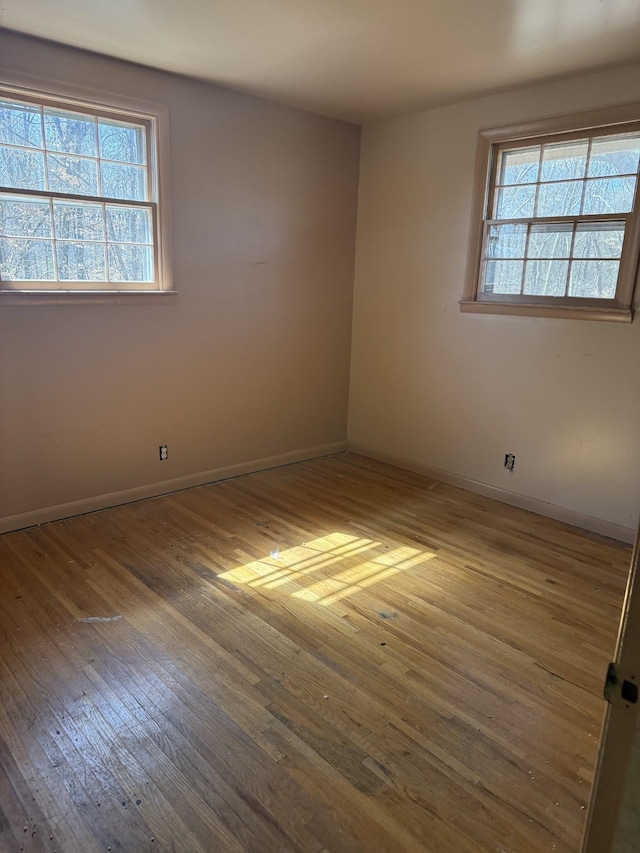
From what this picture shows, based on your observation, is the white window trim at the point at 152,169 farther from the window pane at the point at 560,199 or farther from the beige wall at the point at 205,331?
the window pane at the point at 560,199

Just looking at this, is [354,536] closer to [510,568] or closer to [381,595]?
[381,595]

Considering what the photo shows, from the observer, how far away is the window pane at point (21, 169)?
3.02 meters

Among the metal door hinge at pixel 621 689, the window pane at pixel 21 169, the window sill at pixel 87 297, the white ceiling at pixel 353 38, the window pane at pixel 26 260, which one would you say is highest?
the white ceiling at pixel 353 38

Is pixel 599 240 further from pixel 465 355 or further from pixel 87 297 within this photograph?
pixel 87 297

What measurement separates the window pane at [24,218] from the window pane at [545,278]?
9.77 ft

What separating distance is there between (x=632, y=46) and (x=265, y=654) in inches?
134

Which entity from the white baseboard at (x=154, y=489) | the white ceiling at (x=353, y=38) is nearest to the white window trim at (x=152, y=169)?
the white ceiling at (x=353, y=38)

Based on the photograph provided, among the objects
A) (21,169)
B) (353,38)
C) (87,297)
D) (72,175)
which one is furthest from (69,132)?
(353,38)

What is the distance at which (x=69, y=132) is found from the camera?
3193 mm

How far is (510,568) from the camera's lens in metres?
3.08

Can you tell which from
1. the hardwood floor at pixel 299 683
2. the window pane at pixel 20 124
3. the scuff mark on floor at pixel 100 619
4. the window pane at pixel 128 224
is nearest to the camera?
the hardwood floor at pixel 299 683

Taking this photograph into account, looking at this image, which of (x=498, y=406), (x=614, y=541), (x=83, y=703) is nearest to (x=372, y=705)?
(x=83, y=703)

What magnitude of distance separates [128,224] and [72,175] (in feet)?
1.32

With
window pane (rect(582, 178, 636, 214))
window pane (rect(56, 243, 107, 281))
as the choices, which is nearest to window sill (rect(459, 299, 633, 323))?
window pane (rect(582, 178, 636, 214))
